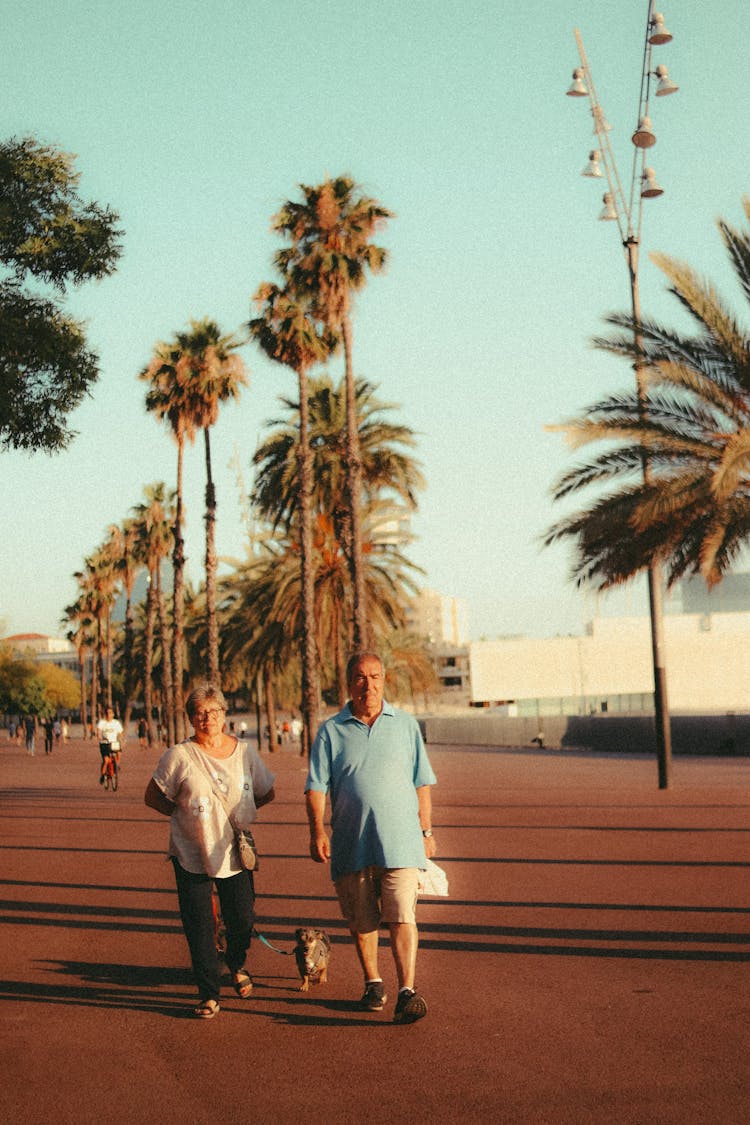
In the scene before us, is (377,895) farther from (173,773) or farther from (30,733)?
(30,733)

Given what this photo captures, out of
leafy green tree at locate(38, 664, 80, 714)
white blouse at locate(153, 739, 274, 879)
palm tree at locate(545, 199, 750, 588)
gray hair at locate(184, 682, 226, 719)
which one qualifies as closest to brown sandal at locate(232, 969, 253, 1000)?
white blouse at locate(153, 739, 274, 879)

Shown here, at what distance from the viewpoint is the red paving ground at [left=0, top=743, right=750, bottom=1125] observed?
493cm

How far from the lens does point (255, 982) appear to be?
7.31m

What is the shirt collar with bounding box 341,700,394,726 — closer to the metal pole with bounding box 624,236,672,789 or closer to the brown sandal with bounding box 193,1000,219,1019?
the brown sandal with bounding box 193,1000,219,1019

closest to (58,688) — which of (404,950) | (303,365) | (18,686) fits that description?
(18,686)

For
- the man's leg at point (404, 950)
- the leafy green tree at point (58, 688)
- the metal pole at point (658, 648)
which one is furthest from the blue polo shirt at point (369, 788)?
the leafy green tree at point (58, 688)

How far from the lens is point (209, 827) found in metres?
6.60

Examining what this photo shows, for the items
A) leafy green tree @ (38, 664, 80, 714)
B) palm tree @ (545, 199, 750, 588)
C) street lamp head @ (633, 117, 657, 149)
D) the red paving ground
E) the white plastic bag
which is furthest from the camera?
leafy green tree @ (38, 664, 80, 714)

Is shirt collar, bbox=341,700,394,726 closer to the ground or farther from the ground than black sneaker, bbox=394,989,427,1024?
farther from the ground

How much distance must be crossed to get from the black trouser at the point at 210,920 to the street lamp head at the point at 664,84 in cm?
1678

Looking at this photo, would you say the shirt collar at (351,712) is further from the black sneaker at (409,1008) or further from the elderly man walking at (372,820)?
the black sneaker at (409,1008)

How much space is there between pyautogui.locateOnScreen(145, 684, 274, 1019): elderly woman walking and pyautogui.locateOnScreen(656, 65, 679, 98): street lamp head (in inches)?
642

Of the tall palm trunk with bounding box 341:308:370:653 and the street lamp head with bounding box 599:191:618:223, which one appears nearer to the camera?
the street lamp head with bounding box 599:191:618:223

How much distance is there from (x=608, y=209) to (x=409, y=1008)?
64.5 ft
